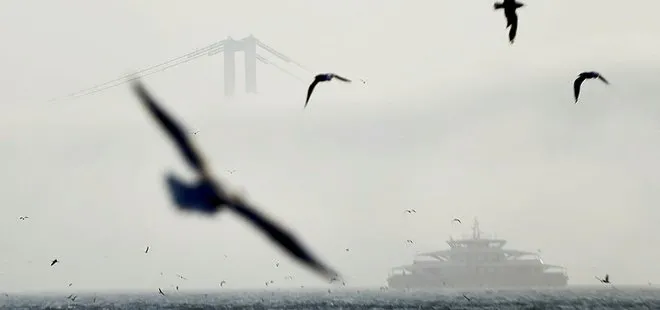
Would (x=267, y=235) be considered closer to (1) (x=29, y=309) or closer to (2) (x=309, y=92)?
(2) (x=309, y=92)

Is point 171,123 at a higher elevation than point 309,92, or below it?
below

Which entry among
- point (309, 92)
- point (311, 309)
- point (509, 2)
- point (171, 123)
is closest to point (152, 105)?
point (171, 123)

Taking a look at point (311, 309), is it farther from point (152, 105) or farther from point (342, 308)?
point (152, 105)

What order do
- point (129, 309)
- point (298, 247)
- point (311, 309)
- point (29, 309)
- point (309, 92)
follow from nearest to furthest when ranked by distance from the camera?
point (298, 247), point (309, 92), point (311, 309), point (129, 309), point (29, 309)

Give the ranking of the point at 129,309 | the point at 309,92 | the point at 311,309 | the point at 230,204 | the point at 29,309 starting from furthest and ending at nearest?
1. the point at 29,309
2. the point at 129,309
3. the point at 311,309
4. the point at 309,92
5. the point at 230,204

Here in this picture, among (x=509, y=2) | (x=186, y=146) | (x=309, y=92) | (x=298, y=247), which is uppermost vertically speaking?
→ (x=509, y=2)

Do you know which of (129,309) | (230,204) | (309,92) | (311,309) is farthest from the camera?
(129,309)

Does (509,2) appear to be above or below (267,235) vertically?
above

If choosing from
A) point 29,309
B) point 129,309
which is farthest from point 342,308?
point 29,309

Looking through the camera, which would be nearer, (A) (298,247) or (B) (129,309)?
(A) (298,247)
